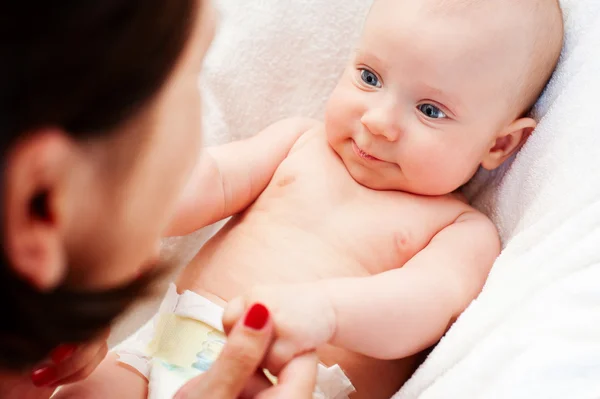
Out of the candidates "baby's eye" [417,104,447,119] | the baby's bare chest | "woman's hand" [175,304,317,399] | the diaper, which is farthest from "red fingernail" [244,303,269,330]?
"baby's eye" [417,104,447,119]

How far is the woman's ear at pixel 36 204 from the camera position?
366mm

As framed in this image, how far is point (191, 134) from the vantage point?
19.9 inches

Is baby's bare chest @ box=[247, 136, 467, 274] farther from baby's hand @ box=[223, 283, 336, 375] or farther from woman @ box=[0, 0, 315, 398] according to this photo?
woman @ box=[0, 0, 315, 398]

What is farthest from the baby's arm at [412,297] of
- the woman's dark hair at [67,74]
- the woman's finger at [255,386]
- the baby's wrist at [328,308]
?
the woman's dark hair at [67,74]

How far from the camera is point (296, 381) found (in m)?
0.63

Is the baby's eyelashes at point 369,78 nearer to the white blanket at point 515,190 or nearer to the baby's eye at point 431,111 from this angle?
the baby's eye at point 431,111

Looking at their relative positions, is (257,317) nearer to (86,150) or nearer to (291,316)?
(291,316)

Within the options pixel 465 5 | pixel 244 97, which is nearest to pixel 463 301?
pixel 465 5

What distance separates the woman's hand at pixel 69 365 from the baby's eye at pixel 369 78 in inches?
20.5

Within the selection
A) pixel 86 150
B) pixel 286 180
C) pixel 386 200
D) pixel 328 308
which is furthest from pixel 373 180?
pixel 86 150

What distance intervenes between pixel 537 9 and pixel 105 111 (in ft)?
2.32

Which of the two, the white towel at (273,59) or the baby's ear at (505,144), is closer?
the baby's ear at (505,144)

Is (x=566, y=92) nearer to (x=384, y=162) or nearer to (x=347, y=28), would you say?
(x=384, y=162)

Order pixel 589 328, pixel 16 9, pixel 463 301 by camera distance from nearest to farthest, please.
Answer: pixel 16 9, pixel 589 328, pixel 463 301
